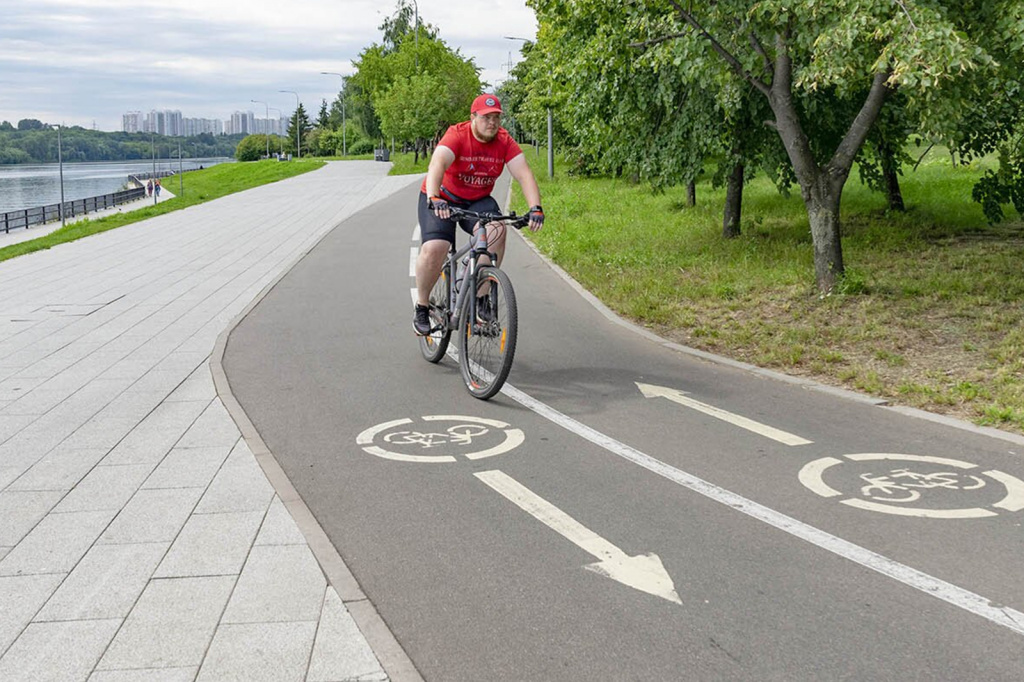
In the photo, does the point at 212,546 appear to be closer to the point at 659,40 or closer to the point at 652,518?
the point at 652,518

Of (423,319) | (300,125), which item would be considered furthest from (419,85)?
(300,125)

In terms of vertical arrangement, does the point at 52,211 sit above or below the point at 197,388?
below

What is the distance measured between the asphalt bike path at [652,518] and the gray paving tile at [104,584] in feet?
2.64

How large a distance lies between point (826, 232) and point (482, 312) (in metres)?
4.98

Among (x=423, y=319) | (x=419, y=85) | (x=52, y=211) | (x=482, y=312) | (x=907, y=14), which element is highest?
(x=419, y=85)

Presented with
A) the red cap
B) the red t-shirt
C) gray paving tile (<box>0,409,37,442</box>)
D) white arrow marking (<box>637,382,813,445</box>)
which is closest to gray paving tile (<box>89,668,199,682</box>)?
gray paving tile (<box>0,409,37,442</box>)

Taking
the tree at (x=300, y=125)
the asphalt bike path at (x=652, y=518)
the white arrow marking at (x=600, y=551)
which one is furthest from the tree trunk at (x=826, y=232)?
the tree at (x=300, y=125)

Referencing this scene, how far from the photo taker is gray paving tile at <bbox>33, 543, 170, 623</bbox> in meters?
3.70

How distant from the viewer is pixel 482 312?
7.26m

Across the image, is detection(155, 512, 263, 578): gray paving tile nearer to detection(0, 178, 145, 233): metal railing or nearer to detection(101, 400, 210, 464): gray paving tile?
detection(101, 400, 210, 464): gray paving tile

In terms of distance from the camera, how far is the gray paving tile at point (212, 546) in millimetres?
4082

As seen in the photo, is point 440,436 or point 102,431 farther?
point 102,431

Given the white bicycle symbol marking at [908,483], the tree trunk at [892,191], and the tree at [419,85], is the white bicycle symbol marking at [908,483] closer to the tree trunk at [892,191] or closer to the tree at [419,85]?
the tree trunk at [892,191]

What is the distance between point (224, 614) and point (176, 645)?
261mm
